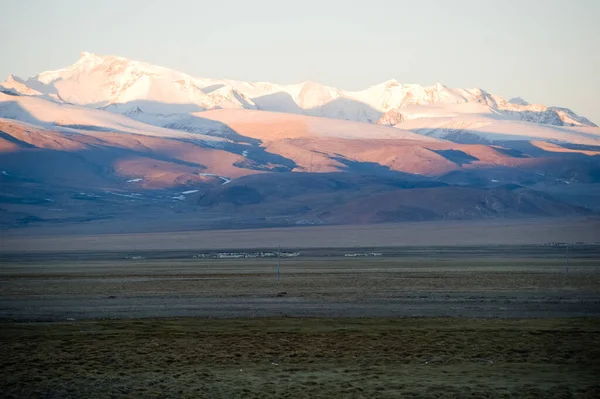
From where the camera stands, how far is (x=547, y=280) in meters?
47.9

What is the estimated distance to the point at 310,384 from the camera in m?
20.1

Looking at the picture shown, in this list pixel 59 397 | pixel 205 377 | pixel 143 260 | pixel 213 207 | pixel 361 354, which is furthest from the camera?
pixel 213 207

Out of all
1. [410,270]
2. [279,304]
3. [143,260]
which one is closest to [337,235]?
[143,260]

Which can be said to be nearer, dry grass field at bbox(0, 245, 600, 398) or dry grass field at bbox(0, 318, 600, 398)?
dry grass field at bbox(0, 318, 600, 398)

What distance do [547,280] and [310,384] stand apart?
1188 inches

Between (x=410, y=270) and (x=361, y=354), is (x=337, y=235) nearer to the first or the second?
(x=410, y=270)

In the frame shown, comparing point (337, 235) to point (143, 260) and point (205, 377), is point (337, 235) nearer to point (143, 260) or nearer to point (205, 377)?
point (143, 260)

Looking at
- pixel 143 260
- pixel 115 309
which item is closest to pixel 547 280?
pixel 115 309

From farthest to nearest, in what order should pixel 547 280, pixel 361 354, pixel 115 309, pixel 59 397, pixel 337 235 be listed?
pixel 337 235
pixel 547 280
pixel 115 309
pixel 361 354
pixel 59 397

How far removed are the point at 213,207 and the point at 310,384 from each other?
7068 inches

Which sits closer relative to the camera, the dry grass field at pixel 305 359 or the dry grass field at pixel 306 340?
the dry grass field at pixel 305 359

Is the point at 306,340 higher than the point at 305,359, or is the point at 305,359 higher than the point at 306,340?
the point at 306,340

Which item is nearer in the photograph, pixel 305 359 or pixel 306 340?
pixel 305 359

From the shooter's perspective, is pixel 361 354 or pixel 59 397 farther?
pixel 361 354
